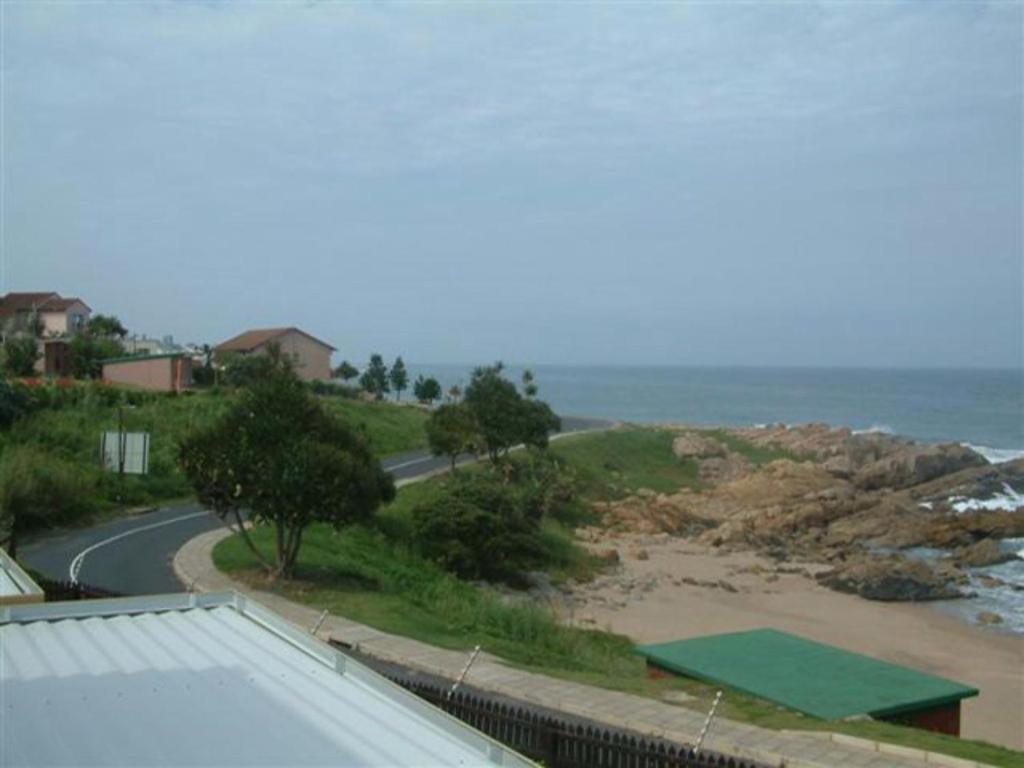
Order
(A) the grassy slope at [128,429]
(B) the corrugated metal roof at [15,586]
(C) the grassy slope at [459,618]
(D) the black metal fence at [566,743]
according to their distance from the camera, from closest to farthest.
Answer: (D) the black metal fence at [566,743], (B) the corrugated metal roof at [15,586], (C) the grassy slope at [459,618], (A) the grassy slope at [128,429]

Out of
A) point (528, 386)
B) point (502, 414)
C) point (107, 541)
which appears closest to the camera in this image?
point (107, 541)

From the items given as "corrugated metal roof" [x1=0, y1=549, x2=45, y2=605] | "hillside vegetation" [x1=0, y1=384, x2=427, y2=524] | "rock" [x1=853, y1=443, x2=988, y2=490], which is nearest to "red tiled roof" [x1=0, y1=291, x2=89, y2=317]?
"hillside vegetation" [x1=0, y1=384, x2=427, y2=524]

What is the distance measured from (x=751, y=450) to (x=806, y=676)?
195 feet

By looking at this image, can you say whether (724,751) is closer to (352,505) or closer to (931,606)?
(352,505)

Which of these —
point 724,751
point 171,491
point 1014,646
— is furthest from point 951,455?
point 724,751

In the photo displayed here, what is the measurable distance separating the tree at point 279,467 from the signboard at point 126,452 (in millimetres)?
12119

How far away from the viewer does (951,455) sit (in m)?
68.2

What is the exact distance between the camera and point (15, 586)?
11.7 metres

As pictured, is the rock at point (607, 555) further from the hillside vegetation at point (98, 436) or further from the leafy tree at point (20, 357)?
the leafy tree at point (20, 357)

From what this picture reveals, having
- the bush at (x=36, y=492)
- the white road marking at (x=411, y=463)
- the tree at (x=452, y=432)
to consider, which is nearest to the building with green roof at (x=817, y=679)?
the bush at (x=36, y=492)

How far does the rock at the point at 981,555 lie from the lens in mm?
42250

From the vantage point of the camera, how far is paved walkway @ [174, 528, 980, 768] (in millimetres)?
11914

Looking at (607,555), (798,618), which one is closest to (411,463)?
(607,555)

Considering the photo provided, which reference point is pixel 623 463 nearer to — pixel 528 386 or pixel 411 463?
pixel 528 386
